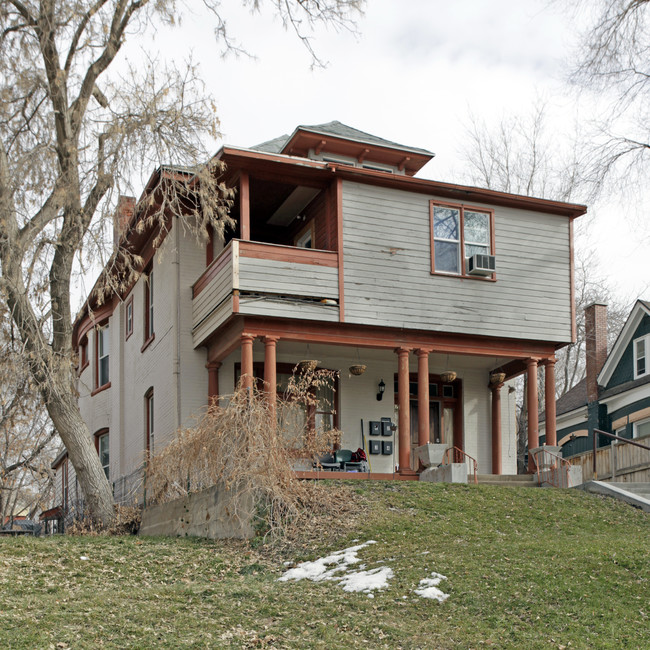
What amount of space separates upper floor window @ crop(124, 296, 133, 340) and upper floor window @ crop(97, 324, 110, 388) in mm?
2166

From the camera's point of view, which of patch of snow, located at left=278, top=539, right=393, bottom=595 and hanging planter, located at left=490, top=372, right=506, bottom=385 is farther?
hanging planter, located at left=490, top=372, right=506, bottom=385

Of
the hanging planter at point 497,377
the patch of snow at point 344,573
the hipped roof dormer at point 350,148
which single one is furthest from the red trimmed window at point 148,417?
the patch of snow at point 344,573

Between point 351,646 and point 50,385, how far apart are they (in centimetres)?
979

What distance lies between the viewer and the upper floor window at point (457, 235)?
66.1 ft

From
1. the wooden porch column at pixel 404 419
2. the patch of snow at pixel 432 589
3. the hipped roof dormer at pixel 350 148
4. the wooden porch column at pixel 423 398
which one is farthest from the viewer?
the hipped roof dormer at pixel 350 148

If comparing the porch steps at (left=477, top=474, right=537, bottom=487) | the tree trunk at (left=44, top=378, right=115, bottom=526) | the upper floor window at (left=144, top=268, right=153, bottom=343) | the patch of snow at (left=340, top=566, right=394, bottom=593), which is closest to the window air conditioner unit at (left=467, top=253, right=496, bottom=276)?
the porch steps at (left=477, top=474, right=537, bottom=487)

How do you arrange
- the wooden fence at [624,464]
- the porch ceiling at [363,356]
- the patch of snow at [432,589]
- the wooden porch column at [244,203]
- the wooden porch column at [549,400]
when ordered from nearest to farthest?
the patch of snow at [432,589] → the wooden porch column at [244,203] → the wooden fence at [624,464] → the wooden porch column at [549,400] → the porch ceiling at [363,356]

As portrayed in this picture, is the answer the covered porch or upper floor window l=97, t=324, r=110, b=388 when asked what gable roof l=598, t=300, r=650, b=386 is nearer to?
the covered porch

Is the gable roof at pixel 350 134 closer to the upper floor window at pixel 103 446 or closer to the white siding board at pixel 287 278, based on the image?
the white siding board at pixel 287 278

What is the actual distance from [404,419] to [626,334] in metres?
13.0

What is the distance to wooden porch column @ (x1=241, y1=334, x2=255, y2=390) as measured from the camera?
686 inches

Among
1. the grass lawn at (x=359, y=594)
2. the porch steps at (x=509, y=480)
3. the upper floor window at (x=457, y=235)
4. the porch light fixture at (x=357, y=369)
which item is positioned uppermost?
the upper floor window at (x=457, y=235)

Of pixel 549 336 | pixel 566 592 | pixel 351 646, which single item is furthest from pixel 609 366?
pixel 351 646

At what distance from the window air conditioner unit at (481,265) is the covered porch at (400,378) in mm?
1466
